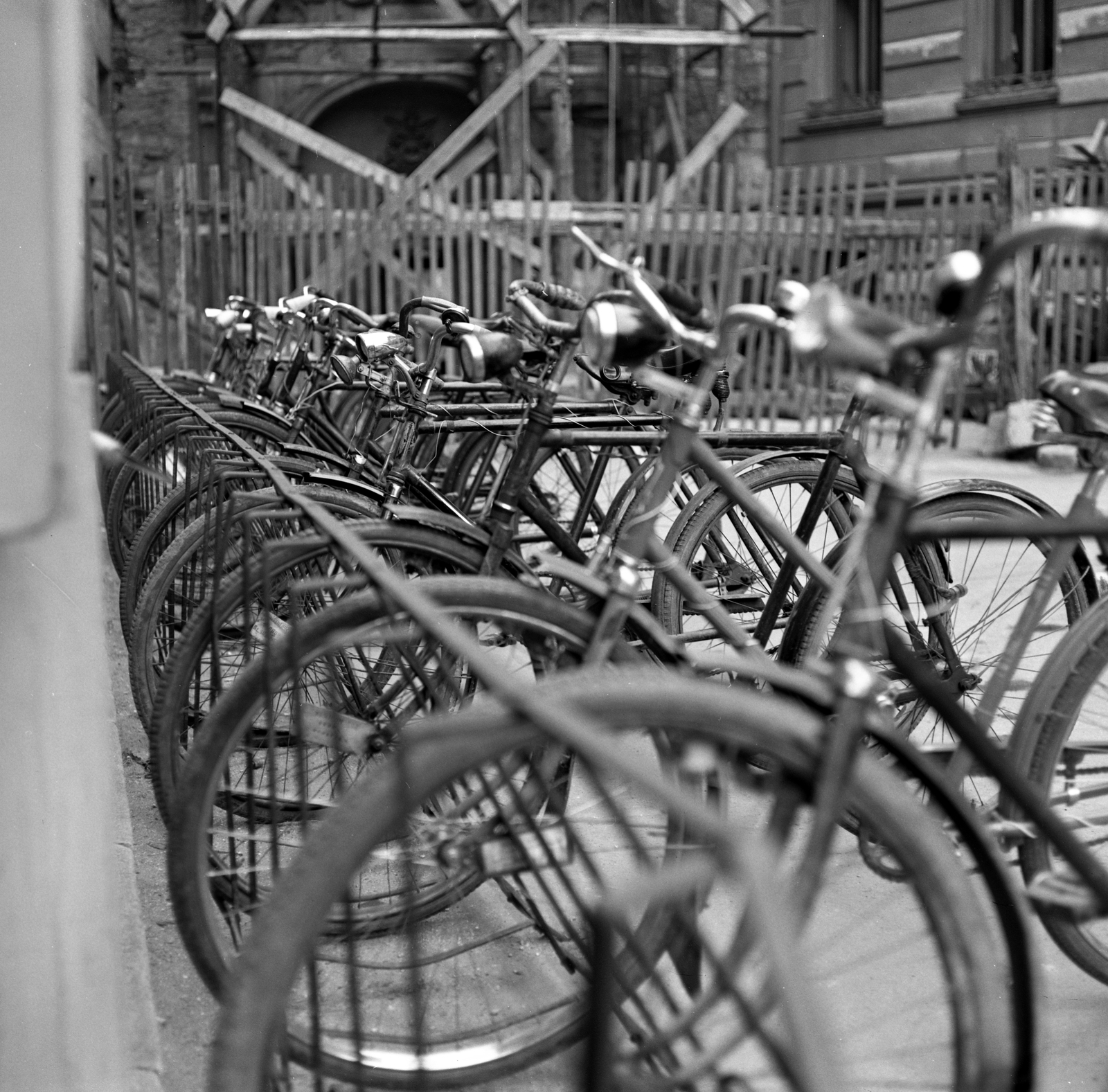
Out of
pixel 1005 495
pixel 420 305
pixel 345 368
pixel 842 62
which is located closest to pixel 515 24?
pixel 842 62

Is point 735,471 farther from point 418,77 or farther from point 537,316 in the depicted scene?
point 418,77

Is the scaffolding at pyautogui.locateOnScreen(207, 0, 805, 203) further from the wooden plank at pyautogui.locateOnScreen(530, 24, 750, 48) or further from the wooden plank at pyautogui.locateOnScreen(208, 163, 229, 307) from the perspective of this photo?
the wooden plank at pyautogui.locateOnScreen(208, 163, 229, 307)

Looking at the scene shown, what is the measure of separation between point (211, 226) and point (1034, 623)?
929 cm

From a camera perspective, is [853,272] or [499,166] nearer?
[853,272]

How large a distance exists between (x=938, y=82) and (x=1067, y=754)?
48.6 feet

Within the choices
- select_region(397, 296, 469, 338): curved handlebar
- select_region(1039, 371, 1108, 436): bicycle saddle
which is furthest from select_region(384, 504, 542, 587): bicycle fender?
select_region(397, 296, 469, 338): curved handlebar

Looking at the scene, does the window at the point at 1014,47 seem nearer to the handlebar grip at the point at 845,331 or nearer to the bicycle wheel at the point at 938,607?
the bicycle wheel at the point at 938,607

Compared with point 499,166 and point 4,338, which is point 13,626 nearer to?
point 4,338

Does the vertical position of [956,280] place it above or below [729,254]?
below

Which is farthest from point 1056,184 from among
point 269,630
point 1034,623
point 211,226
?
point 269,630

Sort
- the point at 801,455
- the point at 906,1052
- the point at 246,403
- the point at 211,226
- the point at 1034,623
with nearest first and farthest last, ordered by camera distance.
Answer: the point at 906,1052 < the point at 1034,623 < the point at 801,455 < the point at 246,403 < the point at 211,226

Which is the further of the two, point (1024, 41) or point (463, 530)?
point (1024, 41)

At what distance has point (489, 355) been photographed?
3.25 meters

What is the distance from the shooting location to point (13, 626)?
191 centimetres
